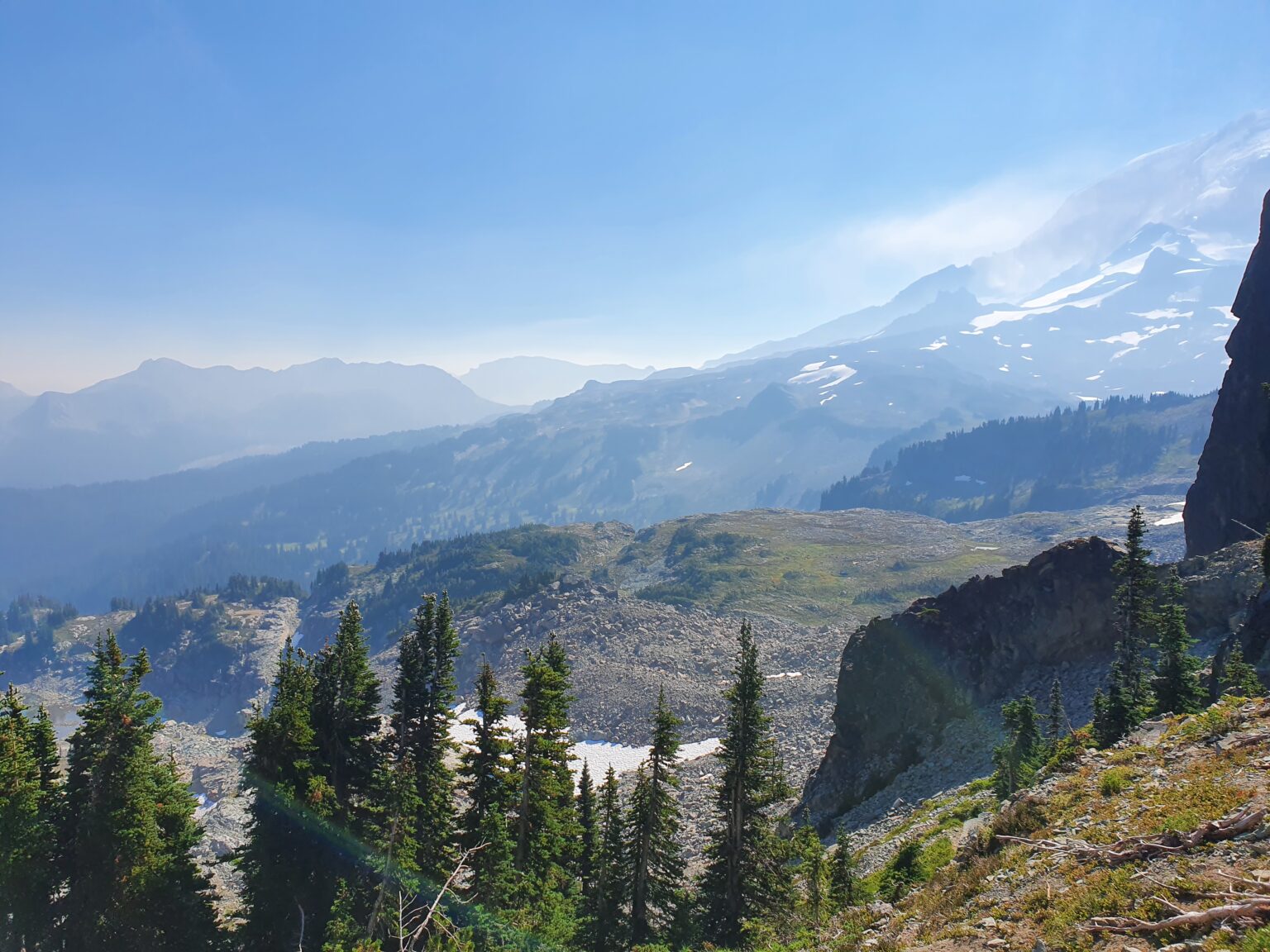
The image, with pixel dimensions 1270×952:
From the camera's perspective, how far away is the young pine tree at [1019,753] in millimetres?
32000

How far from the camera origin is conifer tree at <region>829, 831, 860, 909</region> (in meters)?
26.6

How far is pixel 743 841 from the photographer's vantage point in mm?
30000

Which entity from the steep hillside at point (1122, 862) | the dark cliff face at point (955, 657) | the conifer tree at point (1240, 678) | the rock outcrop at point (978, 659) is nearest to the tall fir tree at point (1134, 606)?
the conifer tree at point (1240, 678)

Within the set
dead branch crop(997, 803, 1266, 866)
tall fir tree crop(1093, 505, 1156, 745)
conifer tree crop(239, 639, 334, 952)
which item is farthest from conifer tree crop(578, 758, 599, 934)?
tall fir tree crop(1093, 505, 1156, 745)

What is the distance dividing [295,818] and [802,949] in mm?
24022

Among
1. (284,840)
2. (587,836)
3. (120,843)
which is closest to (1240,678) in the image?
(587,836)

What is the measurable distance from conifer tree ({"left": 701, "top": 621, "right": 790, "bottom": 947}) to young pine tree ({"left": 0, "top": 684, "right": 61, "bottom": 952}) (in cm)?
2998

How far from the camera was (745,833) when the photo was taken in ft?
98.8

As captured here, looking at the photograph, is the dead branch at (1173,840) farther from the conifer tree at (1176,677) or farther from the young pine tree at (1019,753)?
the conifer tree at (1176,677)

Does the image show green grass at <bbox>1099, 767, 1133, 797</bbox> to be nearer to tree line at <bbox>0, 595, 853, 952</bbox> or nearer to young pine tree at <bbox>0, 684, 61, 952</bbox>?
tree line at <bbox>0, 595, 853, 952</bbox>

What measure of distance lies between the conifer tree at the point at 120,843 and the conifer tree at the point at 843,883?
1138 inches

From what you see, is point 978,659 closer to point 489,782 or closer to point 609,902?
point 609,902

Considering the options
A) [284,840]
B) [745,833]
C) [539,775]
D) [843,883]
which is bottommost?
[843,883]

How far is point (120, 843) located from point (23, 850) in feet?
13.8
